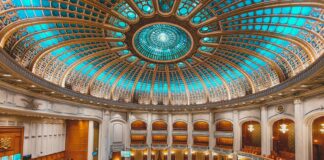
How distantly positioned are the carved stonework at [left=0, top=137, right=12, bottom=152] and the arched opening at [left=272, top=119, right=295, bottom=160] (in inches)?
1118

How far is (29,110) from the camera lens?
2042 centimetres

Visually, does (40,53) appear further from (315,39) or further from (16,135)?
(315,39)

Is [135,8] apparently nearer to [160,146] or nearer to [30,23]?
[30,23]

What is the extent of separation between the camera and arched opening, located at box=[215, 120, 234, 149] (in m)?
35.4

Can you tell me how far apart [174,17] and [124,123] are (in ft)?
75.2

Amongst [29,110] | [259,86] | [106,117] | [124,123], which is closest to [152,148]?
[124,123]

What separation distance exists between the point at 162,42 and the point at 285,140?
19755 mm

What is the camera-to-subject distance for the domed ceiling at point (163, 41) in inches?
701

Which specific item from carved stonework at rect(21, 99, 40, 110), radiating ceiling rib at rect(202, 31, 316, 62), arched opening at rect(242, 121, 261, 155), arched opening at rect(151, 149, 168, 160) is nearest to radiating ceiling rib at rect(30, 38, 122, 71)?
carved stonework at rect(21, 99, 40, 110)

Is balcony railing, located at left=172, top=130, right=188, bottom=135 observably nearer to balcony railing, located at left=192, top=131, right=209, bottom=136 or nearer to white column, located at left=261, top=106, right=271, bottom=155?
balcony railing, located at left=192, top=131, right=209, bottom=136

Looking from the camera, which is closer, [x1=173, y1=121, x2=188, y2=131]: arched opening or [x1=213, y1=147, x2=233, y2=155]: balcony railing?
[x1=213, y1=147, x2=233, y2=155]: balcony railing

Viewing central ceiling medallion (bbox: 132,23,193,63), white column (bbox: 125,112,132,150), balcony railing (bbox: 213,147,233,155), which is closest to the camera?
central ceiling medallion (bbox: 132,23,193,63)

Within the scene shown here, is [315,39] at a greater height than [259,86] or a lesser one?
greater

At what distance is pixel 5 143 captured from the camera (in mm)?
22938
